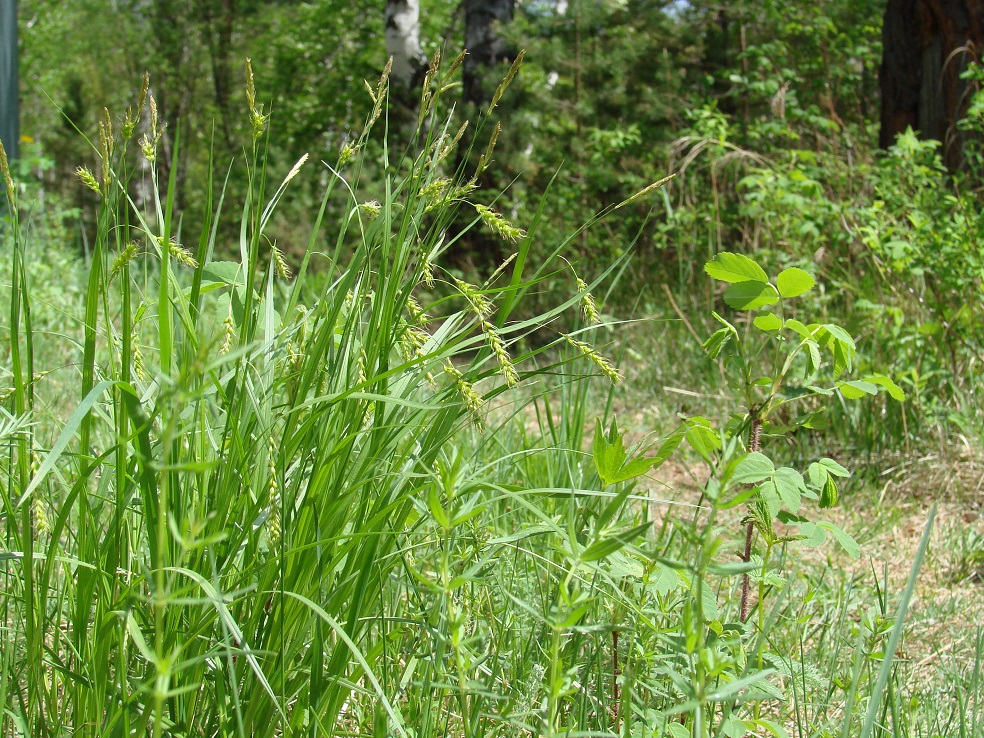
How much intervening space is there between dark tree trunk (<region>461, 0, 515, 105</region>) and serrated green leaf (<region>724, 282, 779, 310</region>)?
20.1 ft

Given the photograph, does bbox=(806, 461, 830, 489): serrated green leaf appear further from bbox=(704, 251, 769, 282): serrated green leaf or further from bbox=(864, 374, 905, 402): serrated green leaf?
bbox=(704, 251, 769, 282): serrated green leaf

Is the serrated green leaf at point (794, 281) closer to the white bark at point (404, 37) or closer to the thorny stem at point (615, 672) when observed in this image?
the thorny stem at point (615, 672)

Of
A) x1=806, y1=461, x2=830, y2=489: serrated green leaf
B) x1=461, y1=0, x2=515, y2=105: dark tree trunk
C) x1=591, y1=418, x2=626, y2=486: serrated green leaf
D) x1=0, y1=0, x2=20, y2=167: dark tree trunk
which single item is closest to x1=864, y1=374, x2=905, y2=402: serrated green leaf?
x1=806, y1=461, x2=830, y2=489: serrated green leaf

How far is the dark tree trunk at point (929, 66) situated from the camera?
4.43 m

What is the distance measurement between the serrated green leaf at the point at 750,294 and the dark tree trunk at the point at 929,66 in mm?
3698

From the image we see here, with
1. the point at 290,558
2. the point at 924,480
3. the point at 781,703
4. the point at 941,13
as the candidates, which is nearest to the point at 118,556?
the point at 290,558

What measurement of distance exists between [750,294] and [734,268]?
0.04m

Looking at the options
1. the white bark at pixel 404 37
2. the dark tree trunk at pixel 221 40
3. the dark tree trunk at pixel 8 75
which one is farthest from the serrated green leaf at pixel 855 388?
the dark tree trunk at pixel 221 40

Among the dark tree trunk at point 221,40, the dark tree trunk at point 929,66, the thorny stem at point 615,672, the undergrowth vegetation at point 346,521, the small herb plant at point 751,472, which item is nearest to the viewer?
the undergrowth vegetation at point 346,521

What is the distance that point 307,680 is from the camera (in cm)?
104

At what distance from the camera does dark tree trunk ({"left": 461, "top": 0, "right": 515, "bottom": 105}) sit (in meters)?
6.99

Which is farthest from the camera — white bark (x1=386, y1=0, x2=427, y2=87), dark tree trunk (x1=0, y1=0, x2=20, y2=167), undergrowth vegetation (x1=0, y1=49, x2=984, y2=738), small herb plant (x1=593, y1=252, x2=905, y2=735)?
white bark (x1=386, y1=0, x2=427, y2=87)

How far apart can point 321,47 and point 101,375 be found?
39.3 ft

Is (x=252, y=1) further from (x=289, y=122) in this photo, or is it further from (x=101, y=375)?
(x=101, y=375)
